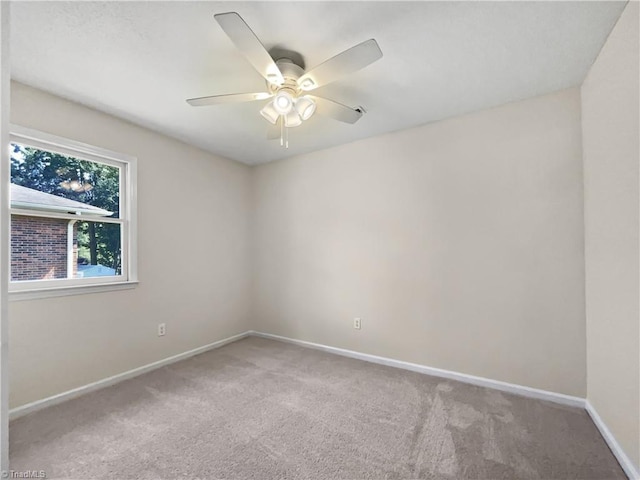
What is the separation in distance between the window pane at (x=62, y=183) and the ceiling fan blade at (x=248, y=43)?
1963 millimetres

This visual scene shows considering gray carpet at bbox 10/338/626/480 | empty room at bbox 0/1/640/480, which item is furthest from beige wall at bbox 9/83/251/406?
gray carpet at bbox 10/338/626/480

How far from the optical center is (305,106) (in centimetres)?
186

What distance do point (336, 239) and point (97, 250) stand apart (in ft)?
7.68

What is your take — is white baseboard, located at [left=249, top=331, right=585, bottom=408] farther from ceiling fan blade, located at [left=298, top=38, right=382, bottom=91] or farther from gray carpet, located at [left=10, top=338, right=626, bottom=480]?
ceiling fan blade, located at [left=298, top=38, right=382, bottom=91]

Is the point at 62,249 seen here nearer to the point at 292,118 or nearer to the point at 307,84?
the point at 292,118

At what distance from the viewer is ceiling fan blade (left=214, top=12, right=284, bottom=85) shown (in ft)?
4.08

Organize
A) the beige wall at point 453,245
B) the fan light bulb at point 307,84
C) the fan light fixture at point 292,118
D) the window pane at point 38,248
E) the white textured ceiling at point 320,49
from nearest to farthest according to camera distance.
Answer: the white textured ceiling at point 320,49 < the fan light bulb at point 307,84 < the fan light fixture at point 292,118 < the window pane at point 38,248 < the beige wall at point 453,245

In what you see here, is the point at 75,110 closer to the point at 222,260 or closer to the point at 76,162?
the point at 76,162

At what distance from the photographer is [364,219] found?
3135 mm

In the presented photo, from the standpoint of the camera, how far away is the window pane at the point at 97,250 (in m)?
2.43

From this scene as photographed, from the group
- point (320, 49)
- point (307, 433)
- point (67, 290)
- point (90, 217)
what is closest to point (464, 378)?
point (307, 433)

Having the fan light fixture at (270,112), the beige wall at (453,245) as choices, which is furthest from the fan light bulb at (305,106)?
the beige wall at (453,245)

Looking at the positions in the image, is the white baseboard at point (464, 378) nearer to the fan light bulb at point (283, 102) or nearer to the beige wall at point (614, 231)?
the beige wall at point (614, 231)

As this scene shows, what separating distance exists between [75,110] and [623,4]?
368 centimetres
